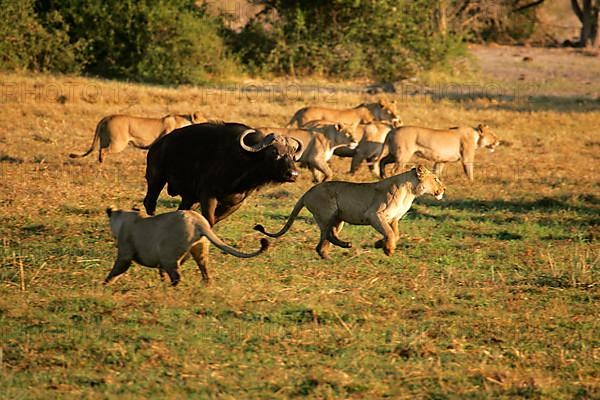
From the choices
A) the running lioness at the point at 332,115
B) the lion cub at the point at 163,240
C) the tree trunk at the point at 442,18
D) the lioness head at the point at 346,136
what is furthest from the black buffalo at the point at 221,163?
the tree trunk at the point at 442,18

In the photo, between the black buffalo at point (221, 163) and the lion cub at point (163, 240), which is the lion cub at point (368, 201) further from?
the lion cub at point (163, 240)

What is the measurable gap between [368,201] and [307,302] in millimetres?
1981

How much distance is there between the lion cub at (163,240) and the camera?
7895 mm

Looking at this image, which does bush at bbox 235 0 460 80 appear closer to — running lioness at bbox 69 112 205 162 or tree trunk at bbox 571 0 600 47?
tree trunk at bbox 571 0 600 47

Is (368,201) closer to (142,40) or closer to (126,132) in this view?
(126,132)

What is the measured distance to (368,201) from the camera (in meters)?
9.72

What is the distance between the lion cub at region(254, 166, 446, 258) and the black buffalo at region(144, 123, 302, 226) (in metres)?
0.43

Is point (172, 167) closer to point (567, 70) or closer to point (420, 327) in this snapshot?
point (420, 327)

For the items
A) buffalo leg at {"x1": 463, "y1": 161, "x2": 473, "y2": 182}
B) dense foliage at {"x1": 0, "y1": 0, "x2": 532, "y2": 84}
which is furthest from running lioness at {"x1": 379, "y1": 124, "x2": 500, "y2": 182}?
dense foliage at {"x1": 0, "y1": 0, "x2": 532, "y2": 84}

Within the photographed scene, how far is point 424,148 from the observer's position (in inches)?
584

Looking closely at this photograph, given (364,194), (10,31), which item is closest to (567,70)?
(10,31)

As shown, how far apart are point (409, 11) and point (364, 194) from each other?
2031 centimetres

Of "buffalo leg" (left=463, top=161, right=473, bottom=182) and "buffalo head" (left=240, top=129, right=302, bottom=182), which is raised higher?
"buffalo head" (left=240, top=129, right=302, bottom=182)

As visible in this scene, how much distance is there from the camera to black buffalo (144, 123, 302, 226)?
9.55 m
